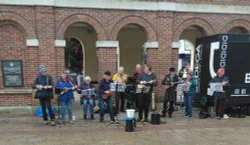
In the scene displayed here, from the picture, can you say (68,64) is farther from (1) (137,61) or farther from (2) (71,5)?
(2) (71,5)

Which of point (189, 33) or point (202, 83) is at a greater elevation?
point (189, 33)

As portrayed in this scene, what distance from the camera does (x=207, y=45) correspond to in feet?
31.6

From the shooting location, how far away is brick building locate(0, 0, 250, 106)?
929cm

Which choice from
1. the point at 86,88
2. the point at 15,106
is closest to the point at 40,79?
the point at 86,88

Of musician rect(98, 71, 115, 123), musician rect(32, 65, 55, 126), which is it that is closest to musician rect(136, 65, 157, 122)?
musician rect(98, 71, 115, 123)

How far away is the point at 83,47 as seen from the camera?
14891 millimetres

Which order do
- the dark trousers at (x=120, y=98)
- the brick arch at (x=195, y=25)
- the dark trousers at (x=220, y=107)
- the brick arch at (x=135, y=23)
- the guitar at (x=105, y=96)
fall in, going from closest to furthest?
1. the guitar at (x=105, y=96)
2. the dark trousers at (x=220, y=107)
3. the dark trousers at (x=120, y=98)
4. the brick arch at (x=135, y=23)
5. the brick arch at (x=195, y=25)

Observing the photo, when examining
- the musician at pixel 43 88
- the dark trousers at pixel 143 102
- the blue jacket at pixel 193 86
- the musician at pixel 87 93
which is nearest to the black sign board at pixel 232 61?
the blue jacket at pixel 193 86

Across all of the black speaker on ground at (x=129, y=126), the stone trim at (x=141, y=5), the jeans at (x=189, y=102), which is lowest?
the black speaker on ground at (x=129, y=126)

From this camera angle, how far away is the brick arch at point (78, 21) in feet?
31.4

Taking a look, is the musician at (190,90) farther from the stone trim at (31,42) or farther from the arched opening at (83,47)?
the arched opening at (83,47)

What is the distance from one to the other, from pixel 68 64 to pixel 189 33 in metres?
7.67

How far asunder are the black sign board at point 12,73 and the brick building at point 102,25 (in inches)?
4.6

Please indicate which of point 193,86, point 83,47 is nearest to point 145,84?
point 193,86
